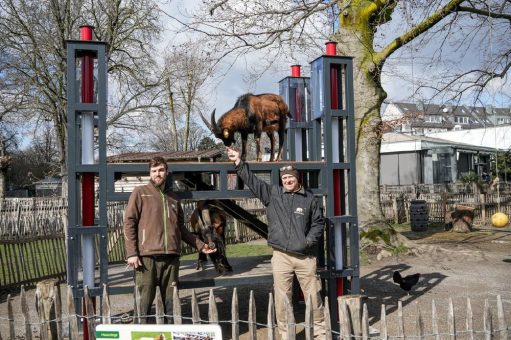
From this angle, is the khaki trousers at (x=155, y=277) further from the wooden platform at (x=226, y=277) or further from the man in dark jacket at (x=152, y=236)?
the wooden platform at (x=226, y=277)

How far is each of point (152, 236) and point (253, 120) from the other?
2152mm

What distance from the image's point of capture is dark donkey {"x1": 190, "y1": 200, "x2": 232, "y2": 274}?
6.41m

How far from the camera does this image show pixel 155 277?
502 centimetres

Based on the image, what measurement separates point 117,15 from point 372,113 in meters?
21.3

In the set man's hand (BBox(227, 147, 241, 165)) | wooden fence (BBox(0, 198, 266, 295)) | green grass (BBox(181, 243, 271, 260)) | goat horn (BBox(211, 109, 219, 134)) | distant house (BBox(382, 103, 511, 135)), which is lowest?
green grass (BBox(181, 243, 271, 260))

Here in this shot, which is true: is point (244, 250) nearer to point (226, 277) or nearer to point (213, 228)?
point (213, 228)

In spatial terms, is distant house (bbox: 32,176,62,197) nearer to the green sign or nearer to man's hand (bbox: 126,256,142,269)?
man's hand (bbox: 126,256,142,269)

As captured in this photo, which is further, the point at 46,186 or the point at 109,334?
the point at 46,186

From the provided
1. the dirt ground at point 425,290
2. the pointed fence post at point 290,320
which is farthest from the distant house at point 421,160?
the pointed fence post at point 290,320

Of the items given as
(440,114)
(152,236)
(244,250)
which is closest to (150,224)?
(152,236)

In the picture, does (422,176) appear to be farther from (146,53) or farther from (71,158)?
(71,158)

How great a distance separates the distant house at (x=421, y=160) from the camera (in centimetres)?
3300

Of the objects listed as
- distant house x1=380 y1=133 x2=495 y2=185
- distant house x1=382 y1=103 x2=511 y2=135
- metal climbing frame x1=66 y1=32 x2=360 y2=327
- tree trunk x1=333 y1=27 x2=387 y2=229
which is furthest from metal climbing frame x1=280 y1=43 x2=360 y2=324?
distant house x1=380 y1=133 x2=495 y2=185

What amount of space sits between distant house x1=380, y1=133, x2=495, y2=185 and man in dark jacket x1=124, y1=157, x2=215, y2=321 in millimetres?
29468
